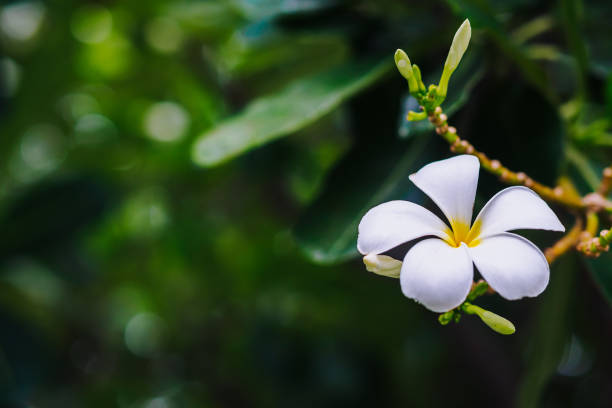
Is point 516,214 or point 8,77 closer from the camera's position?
point 516,214

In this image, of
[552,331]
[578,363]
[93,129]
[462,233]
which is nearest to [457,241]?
[462,233]

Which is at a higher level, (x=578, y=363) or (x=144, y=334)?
(x=578, y=363)


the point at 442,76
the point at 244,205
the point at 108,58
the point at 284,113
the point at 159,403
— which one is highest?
the point at 442,76

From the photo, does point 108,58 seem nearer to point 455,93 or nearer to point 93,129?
point 93,129

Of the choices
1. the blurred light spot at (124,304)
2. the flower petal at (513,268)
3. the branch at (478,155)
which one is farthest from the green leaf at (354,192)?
the blurred light spot at (124,304)

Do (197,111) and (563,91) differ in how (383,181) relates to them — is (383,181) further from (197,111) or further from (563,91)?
(197,111)

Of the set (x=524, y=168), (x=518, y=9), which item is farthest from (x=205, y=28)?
(x=524, y=168)

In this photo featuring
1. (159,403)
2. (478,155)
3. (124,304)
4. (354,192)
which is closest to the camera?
(478,155)

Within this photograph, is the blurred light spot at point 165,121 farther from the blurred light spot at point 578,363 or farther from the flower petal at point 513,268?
the flower petal at point 513,268
